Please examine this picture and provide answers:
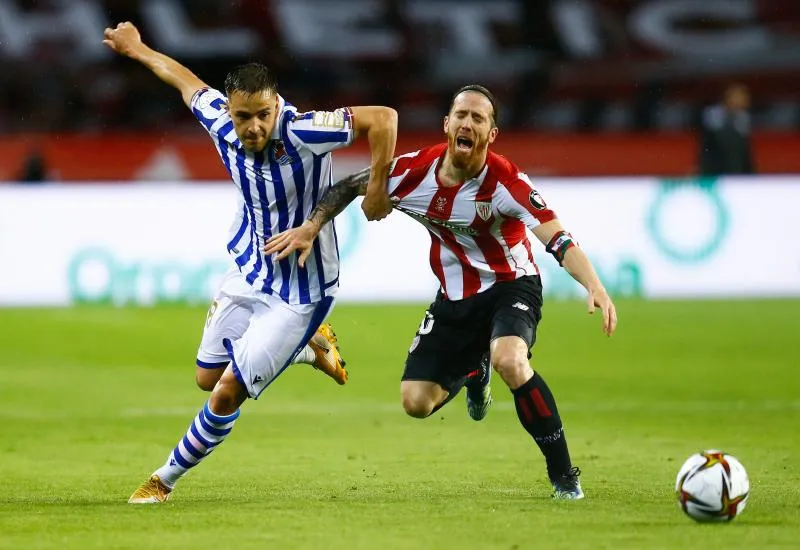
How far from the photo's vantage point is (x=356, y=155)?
2031 centimetres

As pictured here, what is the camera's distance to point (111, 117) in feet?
74.9

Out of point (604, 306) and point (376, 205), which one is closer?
point (604, 306)

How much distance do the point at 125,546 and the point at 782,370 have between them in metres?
7.65

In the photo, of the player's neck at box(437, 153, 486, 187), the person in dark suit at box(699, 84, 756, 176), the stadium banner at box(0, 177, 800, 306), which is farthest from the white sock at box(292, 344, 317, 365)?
the person in dark suit at box(699, 84, 756, 176)

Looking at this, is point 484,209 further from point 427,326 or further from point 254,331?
point 254,331

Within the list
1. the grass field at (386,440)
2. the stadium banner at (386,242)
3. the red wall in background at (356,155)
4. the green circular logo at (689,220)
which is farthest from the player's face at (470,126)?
the red wall in background at (356,155)

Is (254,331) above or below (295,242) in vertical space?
below

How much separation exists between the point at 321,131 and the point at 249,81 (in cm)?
46

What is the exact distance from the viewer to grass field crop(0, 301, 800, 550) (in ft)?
19.0

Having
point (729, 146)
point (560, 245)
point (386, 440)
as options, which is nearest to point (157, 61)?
point (560, 245)

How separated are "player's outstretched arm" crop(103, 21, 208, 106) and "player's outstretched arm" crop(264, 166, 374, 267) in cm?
98

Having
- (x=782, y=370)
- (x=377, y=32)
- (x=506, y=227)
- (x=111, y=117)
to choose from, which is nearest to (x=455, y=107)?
(x=506, y=227)

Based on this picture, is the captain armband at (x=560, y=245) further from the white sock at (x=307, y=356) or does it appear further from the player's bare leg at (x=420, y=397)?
the white sock at (x=307, y=356)

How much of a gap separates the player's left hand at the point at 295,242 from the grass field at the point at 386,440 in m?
1.11
